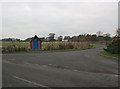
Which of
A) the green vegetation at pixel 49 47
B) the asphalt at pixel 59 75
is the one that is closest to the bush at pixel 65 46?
the green vegetation at pixel 49 47

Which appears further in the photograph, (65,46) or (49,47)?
(65,46)

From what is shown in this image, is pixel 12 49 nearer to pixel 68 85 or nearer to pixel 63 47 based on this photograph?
pixel 63 47

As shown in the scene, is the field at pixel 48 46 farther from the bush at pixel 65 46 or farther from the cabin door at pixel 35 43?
the cabin door at pixel 35 43

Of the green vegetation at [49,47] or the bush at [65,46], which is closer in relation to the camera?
the green vegetation at [49,47]

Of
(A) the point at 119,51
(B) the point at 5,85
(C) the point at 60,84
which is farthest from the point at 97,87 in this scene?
(A) the point at 119,51

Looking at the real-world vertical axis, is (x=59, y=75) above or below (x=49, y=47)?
below

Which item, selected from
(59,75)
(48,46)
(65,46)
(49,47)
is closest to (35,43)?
(48,46)

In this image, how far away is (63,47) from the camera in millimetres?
29156

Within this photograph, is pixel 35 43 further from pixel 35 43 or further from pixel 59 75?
pixel 59 75

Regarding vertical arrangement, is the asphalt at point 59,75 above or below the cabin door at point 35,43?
below

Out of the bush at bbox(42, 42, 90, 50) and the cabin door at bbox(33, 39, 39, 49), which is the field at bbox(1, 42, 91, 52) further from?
the cabin door at bbox(33, 39, 39, 49)

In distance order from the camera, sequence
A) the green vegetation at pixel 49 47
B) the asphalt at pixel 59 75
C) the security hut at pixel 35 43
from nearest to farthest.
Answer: the asphalt at pixel 59 75 < the green vegetation at pixel 49 47 < the security hut at pixel 35 43

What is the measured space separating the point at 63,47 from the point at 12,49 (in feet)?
36.0

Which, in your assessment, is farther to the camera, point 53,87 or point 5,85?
point 5,85
